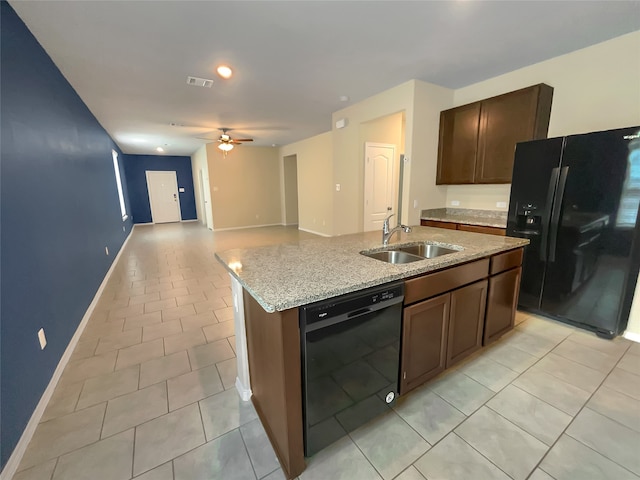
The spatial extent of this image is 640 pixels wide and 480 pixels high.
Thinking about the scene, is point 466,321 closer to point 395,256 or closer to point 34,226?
point 395,256

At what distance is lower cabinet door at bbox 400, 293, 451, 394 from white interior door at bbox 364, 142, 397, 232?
337 centimetres

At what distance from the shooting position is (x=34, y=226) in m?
1.97

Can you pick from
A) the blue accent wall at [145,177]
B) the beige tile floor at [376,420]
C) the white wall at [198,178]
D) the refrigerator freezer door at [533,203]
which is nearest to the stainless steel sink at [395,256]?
the beige tile floor at [376,420]

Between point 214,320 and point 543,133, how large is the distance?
13.4ft

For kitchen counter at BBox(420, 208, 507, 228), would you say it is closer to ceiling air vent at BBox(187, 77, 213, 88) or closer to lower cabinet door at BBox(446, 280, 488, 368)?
lower cabinet door at BBox(446, 280, 488, 368)

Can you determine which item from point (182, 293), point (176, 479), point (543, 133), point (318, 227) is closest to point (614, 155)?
point (543, 133)

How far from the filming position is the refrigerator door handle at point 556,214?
2463 mm

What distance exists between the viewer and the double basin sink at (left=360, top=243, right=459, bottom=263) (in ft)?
6.61

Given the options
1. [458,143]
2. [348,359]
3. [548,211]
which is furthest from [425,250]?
[458,143]

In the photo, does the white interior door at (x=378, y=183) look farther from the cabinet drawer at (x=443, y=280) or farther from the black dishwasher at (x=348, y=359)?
the black dishwasher at (x=348, y=359)

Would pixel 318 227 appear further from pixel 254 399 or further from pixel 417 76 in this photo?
pixel 254 399

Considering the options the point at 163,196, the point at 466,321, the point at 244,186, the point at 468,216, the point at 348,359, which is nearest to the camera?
the point at 348,359

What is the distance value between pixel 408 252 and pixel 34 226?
9.14 feet

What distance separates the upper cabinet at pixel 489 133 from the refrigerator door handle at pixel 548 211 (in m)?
0.55
